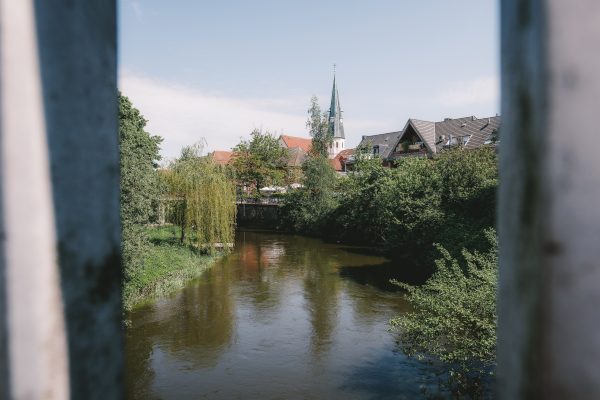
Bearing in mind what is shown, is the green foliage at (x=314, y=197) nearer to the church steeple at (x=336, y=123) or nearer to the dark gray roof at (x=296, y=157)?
the dark gray roof at (x=296, y=157)

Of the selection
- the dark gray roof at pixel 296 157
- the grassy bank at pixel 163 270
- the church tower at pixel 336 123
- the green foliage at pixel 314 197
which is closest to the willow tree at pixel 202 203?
the grassy bank at pixel 163 270

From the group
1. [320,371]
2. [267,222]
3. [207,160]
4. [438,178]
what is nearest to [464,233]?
[438,178]

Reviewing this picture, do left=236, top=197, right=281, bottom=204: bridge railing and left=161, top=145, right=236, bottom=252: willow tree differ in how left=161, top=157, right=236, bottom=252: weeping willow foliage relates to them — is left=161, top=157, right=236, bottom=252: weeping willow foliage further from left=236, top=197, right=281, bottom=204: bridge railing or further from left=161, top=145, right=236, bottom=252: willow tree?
left=236, top=197, right=281, bottom=204: bridge railing

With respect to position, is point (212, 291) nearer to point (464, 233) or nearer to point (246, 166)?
point (464, 233)

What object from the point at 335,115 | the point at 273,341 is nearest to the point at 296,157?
the point at 335,115

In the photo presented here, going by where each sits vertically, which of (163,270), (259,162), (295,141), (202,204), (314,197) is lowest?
(163,270)

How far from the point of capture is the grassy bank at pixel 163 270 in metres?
14.6

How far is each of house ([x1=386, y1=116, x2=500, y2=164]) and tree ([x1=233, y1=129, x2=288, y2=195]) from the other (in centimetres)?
1208

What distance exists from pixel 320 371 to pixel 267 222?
29.6m
